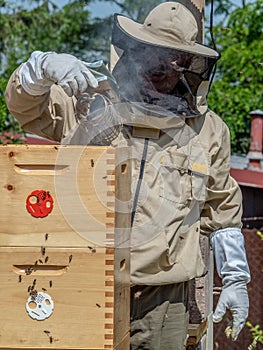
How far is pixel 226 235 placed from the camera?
3.72 meters

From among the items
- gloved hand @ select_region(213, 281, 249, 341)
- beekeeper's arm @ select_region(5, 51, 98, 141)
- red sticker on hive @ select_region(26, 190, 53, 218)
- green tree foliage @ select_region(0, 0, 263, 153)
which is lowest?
green tree foliage @ select_region(0, 0, 263, 153)

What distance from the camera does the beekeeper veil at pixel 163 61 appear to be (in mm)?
3420

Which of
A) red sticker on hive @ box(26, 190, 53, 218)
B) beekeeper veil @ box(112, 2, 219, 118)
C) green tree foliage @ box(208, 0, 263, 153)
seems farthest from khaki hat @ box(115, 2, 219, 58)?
green tree foliage @ box(208, 0, 263, 153)

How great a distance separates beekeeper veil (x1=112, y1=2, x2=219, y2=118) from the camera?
342 centimetres

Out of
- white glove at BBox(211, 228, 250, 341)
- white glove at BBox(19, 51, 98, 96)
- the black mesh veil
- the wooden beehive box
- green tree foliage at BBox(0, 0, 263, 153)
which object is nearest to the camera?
the wooden beehive box

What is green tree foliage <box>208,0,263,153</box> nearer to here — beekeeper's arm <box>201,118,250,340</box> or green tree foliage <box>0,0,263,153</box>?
green tree foliage <box>0,0,263,153</box>

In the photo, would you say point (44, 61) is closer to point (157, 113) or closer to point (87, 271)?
point (157, 113)

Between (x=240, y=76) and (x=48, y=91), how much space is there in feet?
29.6

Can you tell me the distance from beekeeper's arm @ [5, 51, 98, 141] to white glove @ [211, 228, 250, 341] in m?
0.88

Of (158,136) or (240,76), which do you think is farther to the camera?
(240,76)

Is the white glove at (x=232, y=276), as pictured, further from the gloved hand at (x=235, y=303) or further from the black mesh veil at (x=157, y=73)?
the black mesh veil at (x=157, y=73)

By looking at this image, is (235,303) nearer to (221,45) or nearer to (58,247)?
(58,247)

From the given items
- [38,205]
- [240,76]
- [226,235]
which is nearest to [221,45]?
[240,76]

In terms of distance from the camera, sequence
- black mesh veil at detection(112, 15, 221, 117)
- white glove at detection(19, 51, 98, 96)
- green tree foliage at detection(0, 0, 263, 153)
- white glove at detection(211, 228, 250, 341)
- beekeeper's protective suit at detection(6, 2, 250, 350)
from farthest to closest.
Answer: green tree foliage at detection(0, 0, 263, 153), white glove at detection(211, 228, 250, 341), black mesh veil at detection(112, 15, 221, 117), beekeeper's protective suit at detection(6, 2, 250, 350), white glove at detection(19, 51, 98, 96)
